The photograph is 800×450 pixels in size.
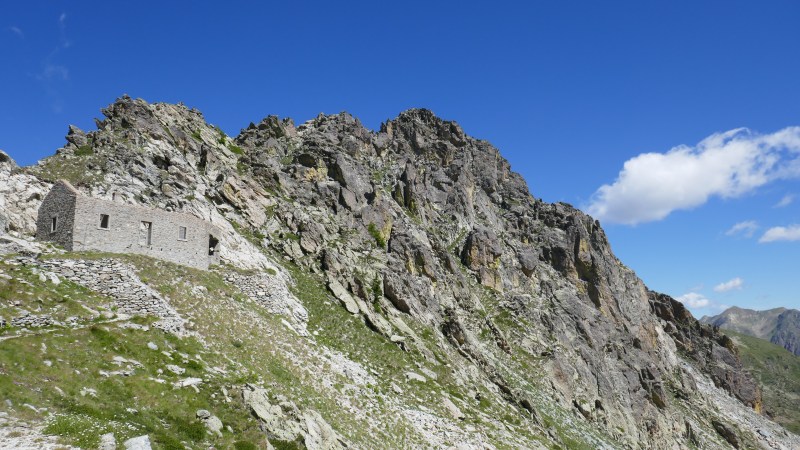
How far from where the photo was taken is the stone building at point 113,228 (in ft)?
122

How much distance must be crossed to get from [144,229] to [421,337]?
39336 millimetres

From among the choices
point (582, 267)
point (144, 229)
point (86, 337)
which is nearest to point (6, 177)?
point (144, 229)

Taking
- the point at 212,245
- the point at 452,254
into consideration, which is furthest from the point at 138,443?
the point at 452,254

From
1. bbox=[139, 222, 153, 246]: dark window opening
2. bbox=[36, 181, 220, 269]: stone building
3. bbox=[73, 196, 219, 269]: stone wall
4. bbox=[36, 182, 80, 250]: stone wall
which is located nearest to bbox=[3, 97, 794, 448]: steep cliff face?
bbox=[73, 196, 219, 269]: stone wall

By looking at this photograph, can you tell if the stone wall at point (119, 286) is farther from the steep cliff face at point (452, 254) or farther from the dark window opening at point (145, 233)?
the steep cliff face at point (452, 254)

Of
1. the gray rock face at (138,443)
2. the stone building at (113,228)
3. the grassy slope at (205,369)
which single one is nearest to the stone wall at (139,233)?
the stone building at (113,228)

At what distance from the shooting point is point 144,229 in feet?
135

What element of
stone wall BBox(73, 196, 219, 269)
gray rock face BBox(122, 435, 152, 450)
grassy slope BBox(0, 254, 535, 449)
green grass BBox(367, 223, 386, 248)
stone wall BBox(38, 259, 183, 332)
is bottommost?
gray rock face BBox(122, 435, 152, 450)

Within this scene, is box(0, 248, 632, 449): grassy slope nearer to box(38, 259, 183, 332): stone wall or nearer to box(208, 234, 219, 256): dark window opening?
box(38, 259, 183, 332): stone wall

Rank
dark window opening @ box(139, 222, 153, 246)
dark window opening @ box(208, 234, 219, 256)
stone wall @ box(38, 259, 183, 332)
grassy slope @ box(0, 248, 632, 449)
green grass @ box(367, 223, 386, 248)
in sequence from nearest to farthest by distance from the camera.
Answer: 1. grassy slope @ box(0, 248, 632, 449)
2. stone wall @ box(38, 259, 183, 332)
3. dark window opening @ box(139, 222, 153, 246)
4. dark window opening @ box(208, 234, 219, 256)
5. green grass @ box(367, 223, 386, 248)

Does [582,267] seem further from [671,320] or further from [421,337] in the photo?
[421,337]

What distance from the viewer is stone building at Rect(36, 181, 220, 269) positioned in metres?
37.3

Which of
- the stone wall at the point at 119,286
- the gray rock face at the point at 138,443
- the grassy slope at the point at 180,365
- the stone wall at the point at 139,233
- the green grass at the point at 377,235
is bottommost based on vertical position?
the gray rock face at the point at 138,443

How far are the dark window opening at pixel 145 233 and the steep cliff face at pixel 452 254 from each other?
10.5 metres
